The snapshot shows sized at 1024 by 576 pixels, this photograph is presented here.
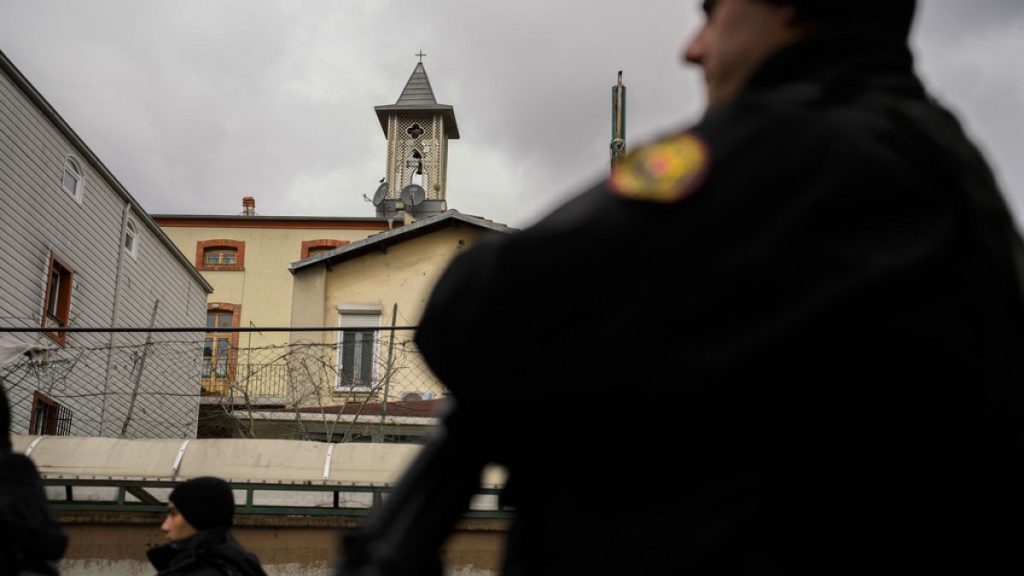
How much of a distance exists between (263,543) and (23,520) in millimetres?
9048

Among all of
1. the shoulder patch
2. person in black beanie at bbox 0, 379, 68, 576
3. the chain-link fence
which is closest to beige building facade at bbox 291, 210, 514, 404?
the chain-link fence

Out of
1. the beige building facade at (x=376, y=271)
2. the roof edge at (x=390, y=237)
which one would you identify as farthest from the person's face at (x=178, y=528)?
the roof edge at (x=390, y=237)

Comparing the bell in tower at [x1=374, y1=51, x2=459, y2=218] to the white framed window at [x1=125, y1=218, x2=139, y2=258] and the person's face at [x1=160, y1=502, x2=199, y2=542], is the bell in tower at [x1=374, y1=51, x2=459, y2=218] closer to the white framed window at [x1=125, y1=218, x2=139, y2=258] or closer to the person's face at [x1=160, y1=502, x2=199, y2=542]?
the white framed window at [x1=125, y1=218, x2=139, y2=258]

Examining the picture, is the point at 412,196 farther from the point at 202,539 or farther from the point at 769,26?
the point at 769,26

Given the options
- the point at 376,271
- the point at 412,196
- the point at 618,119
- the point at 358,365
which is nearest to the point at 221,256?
the point at 412,196

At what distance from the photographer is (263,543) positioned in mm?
12172

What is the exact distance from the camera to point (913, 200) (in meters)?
1.28

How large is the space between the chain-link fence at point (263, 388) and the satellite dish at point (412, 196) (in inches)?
1553

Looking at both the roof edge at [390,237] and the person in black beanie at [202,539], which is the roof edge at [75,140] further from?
the person in black beanie at [202,539]

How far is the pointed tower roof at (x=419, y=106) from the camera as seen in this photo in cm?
7412

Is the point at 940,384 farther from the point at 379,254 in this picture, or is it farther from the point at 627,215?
the point at 379,254

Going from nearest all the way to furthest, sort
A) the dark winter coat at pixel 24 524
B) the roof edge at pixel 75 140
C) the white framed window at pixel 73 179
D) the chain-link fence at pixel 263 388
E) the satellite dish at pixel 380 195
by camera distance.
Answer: the dark winter coat at pixel 24 524, the chain-link fence at pixel 263 388, the roof edge at pixel 75 140, the white framed window at pixel 73 179, the satellite dish at pixel 380 195

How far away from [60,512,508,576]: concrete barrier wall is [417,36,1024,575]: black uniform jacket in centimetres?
1060

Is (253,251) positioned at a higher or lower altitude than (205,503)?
higher
